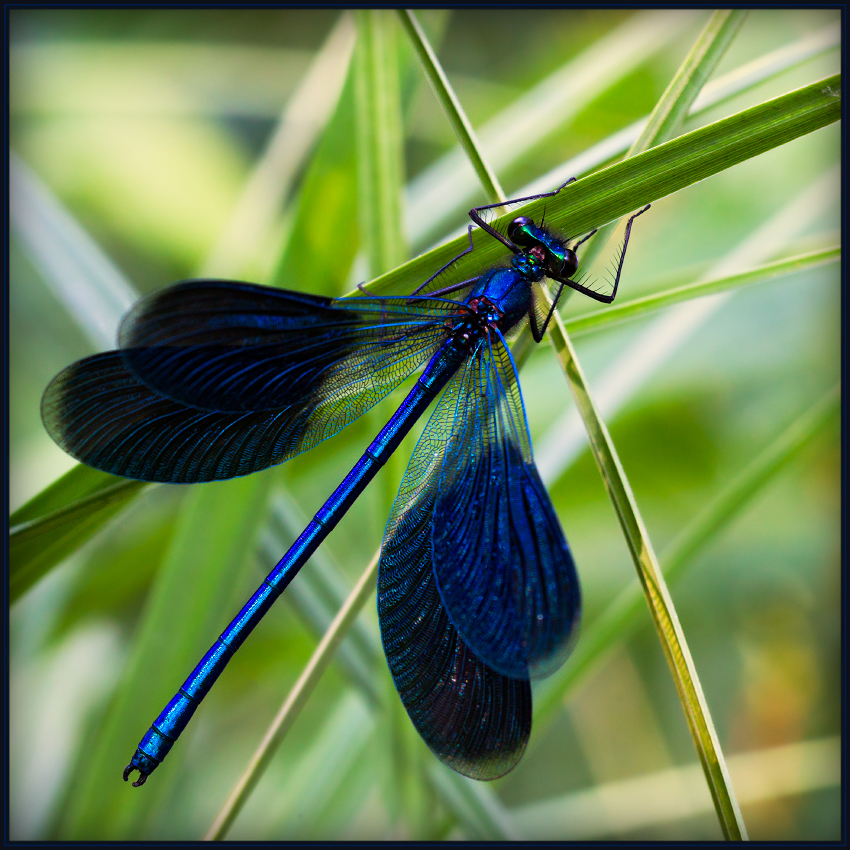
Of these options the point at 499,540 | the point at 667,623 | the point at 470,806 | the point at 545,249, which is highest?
the point at 545,249

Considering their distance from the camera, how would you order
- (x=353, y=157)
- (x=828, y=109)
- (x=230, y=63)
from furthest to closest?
1. (x=230, y=63)
2. (x=353, y=157)
3. (x=828, y=109)

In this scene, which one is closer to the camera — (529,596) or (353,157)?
(529,596)

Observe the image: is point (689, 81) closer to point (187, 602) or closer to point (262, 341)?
point (262, 341)

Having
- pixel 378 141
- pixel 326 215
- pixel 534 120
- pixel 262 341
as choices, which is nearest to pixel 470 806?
pixel 262 341

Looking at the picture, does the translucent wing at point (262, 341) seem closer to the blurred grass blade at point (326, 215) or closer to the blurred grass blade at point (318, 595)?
the blurred grass blade at point (326, 215)

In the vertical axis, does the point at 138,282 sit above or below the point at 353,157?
above

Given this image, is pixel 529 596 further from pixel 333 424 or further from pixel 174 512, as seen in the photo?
pixel 174 512

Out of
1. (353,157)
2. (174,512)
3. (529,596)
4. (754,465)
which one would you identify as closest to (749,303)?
(754,465)

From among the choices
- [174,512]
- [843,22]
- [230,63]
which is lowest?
[174,512]
